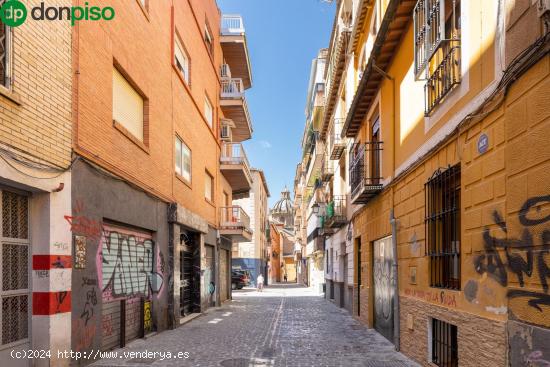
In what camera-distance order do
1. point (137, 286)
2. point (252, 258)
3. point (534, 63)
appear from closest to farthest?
point (534, 63) < point (137, 286) < point (252, 258)

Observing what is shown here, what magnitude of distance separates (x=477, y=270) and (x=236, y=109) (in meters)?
18.3

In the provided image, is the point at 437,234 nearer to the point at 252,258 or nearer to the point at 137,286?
the point at 137,286

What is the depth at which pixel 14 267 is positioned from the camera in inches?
254

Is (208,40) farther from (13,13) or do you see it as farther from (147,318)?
(13,13)

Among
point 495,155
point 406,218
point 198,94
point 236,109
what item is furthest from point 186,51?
point 495,155

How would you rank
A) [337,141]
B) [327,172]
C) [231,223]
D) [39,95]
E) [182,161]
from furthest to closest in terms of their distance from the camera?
[327,172]
[231,223]
[337,141]
[182,161]
[39,95]

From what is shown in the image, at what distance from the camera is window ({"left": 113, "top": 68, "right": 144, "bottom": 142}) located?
9.86 m

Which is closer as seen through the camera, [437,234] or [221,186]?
[437,234]

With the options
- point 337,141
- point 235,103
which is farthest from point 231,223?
point 337,141

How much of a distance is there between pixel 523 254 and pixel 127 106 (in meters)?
8.31

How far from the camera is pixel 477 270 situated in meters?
5.79

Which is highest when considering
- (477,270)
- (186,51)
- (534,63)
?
(186,51)

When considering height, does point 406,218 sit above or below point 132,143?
below

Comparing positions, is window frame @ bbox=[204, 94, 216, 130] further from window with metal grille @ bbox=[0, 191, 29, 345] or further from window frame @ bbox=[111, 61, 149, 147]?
window with metal grille @ bbox=[0, 191, 29, 345]
